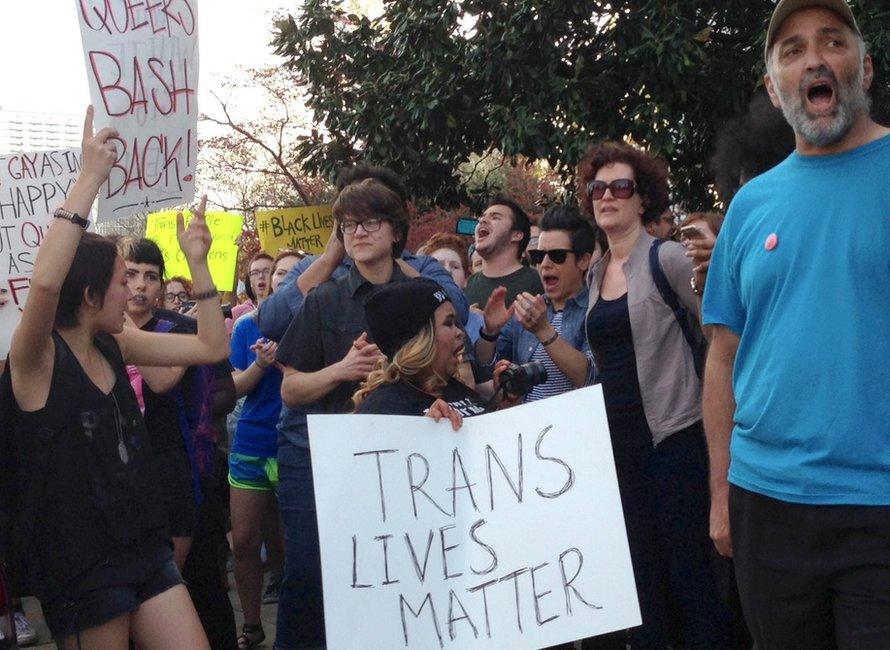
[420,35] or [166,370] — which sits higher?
[420,35]

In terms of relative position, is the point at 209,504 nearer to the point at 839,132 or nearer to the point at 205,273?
the point at 205,273

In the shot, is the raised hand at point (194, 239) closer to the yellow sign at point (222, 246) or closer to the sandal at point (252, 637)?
the sandal at point (252, 637)

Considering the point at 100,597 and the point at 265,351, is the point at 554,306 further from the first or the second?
the point at 100,597

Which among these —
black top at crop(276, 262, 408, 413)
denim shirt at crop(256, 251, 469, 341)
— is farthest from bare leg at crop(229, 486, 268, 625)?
black top at crop(276, 262, 408, 413)

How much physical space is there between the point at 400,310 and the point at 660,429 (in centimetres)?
111

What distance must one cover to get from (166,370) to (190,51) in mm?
1292

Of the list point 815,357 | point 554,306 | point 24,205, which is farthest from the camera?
point 24,205

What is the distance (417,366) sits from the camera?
3855mm

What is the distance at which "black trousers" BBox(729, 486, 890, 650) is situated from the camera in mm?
2670

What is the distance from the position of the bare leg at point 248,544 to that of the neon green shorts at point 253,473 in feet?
0.10

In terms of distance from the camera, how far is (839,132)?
2816 millimetres

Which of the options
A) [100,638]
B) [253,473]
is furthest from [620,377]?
[253,473]

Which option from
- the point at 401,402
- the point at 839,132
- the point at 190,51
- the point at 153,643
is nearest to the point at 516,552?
the point at 401,402

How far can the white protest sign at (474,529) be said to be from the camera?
3381mm
